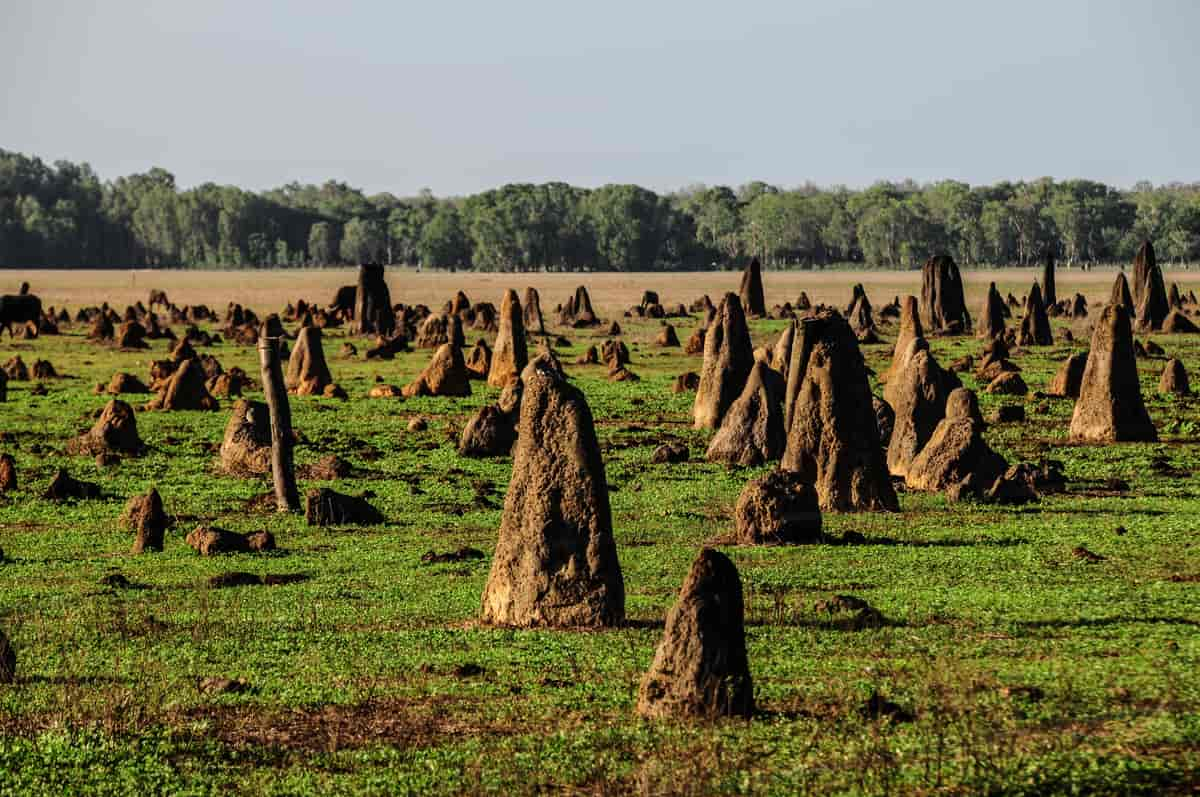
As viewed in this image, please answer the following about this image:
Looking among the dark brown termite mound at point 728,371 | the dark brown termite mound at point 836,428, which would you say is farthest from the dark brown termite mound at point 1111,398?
the dark brown termite mound at point 836,428

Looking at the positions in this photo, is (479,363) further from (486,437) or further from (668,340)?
(486,437)

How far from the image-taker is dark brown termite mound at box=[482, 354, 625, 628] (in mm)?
16922

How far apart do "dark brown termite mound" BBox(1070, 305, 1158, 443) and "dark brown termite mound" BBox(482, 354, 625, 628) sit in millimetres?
17278

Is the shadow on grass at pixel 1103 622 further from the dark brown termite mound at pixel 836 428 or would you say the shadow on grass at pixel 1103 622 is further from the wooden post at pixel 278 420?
the wooden post at pixel 278 420

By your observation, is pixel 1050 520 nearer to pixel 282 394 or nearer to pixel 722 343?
pixel 282 394

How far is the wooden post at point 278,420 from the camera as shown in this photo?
26.5 meters

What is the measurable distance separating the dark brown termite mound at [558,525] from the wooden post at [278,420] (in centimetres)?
998

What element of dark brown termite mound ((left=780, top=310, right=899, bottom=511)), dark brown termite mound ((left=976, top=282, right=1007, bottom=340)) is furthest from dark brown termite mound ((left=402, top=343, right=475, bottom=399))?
dark brown termite mound ((left=976, top=282, right=1007, bottom=340))

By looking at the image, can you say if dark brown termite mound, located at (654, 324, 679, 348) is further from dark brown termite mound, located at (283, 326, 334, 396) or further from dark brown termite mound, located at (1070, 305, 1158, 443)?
dark brown termite mound, located at (1070, 305, 1158, 443)

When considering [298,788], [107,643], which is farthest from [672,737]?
[107,643]

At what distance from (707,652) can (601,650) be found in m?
2.75

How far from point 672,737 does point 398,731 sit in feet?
6.73

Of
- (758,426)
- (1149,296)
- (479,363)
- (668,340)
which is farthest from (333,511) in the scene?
(1149,296)

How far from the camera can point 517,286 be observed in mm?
131875
